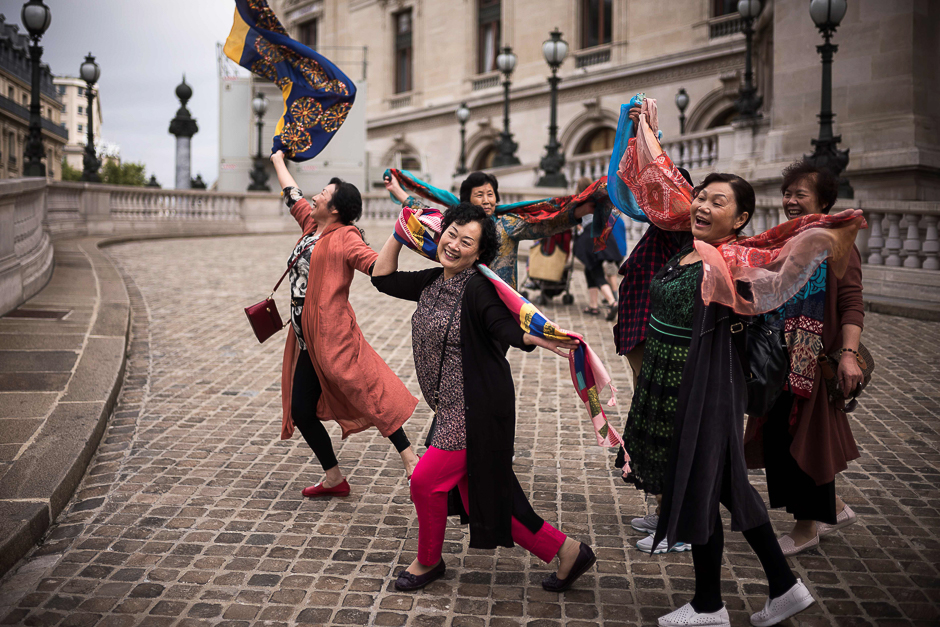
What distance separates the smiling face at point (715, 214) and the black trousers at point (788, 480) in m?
0.99

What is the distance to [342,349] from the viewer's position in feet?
14.3

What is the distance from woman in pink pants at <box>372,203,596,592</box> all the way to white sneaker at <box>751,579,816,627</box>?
29.7 inches

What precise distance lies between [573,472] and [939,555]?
207 cm

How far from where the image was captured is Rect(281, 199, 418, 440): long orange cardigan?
14.2 feet

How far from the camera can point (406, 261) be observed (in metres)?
16.6

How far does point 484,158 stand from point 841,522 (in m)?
33.7

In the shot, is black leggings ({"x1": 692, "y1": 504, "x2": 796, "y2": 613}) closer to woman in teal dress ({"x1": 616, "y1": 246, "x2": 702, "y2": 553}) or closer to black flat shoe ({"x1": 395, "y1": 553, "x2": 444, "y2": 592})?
woman in teal dress ({"x1": 616, "y1": 246, "x2": 702, "y2": 553})

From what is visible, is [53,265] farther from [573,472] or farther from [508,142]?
[508,142]

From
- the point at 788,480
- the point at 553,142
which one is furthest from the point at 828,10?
the point at 788,480

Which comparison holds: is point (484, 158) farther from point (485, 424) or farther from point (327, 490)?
point (485, 424)

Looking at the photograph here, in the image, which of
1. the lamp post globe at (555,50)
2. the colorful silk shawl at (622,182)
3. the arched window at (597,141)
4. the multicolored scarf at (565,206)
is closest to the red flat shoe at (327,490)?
the multicolored scarf at (565,206)

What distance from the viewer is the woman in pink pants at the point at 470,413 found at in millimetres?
3273

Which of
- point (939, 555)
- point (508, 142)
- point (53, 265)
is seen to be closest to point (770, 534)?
point (939, 555)

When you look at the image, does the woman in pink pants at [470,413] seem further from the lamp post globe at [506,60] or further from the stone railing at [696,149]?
the lamp post globe at [506,60]
